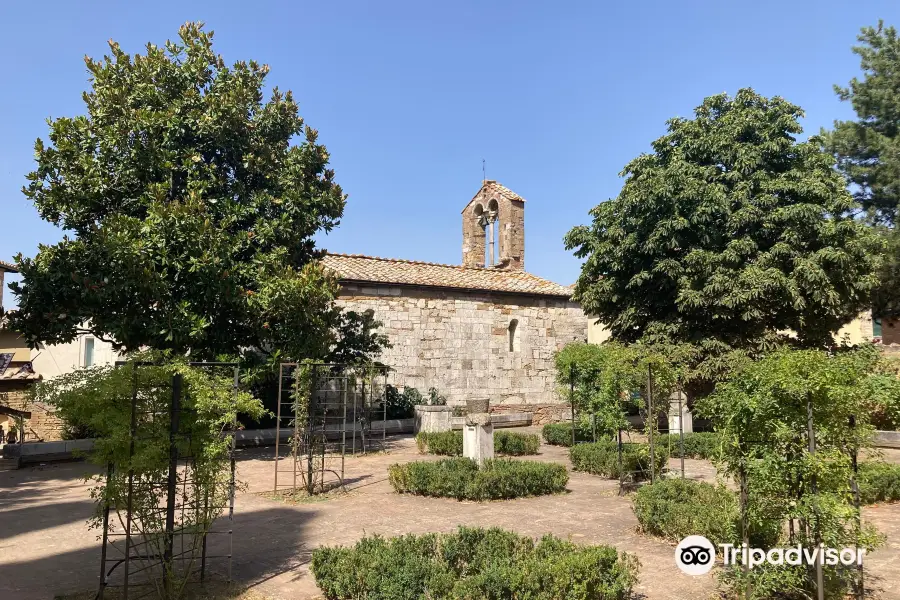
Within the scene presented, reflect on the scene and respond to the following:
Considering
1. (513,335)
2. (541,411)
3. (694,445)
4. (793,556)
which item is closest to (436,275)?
(513,335)

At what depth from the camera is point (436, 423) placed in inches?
803

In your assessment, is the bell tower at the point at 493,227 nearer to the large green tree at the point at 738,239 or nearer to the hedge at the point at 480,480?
the large green tree at the point at 738,239

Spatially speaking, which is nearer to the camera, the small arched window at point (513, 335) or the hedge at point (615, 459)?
the hedge at point (615, 459)

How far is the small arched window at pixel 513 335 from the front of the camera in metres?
24.7

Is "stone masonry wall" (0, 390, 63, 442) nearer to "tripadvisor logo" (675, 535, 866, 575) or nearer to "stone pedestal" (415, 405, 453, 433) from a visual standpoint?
"stone pedestal" (415, 405, 453, 433)

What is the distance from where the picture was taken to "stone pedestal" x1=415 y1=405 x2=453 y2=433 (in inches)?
802

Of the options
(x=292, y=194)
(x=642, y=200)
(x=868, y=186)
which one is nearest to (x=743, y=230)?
(x=642, y=200)

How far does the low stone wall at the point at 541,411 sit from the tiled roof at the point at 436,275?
14.1ft

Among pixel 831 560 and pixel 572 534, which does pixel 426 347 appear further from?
pixel 831 560

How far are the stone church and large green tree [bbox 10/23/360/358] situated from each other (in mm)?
5716

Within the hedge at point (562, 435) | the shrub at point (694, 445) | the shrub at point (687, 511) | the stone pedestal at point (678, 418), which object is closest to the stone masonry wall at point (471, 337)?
the hedge at point (562, 435)

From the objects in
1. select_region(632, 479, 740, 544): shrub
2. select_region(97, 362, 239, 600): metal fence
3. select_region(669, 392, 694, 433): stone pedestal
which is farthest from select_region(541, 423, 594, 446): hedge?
select_region(97, 362, 239, 600): metal fence

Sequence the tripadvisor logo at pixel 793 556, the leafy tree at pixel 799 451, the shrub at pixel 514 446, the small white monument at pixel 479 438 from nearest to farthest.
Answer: the leafy tree at pixel 799 451 < the tripadvisor logo at pixel 793 556 < the small white monument at pixel 479 438 < the shrub at pixel 514 446

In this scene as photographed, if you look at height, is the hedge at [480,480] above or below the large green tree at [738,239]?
below
